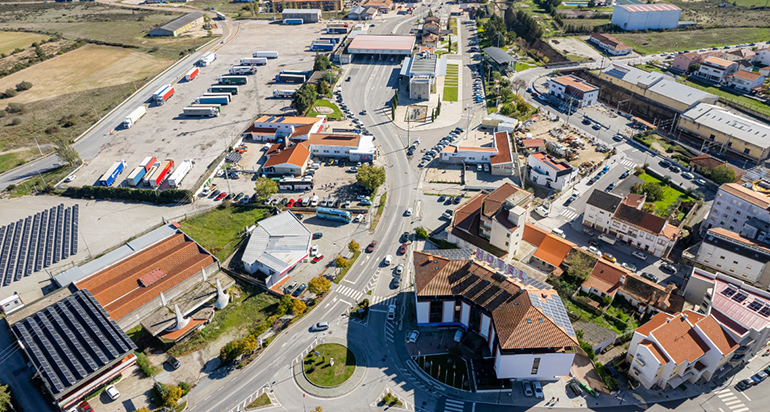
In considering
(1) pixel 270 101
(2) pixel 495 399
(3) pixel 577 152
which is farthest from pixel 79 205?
(3) pixel 577 152

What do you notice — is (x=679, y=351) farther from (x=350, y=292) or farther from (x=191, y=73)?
(x=191, y=73)

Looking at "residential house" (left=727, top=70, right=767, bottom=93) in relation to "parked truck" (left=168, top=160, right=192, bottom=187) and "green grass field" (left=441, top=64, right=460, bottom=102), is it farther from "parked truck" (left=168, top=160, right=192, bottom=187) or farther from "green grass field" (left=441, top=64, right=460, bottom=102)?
"parked truck" (left=168, top=160, right=192, bottom=187)

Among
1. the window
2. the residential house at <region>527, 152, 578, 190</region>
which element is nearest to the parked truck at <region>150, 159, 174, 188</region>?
the residential house at <region>527, 152, 578, 190</region>

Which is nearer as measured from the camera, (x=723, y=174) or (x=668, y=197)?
(x=668, y=197)

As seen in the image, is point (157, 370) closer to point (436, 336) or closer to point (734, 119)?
point (436, 336)

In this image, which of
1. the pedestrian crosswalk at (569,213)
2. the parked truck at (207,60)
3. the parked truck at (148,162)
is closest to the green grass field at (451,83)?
the pedestrian crosswalk at (569,213)

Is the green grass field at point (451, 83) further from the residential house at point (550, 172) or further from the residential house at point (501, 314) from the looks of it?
the residential house at point (501, 314)

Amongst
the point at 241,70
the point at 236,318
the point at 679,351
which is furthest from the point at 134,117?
the point at 679,351
